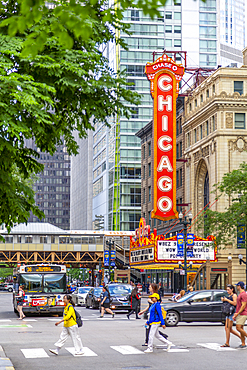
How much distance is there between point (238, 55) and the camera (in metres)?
199

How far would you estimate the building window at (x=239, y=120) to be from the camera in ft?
187

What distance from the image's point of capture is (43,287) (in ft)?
104

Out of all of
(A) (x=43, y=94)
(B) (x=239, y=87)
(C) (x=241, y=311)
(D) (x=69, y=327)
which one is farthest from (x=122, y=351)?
(B) (x=239, y=87)

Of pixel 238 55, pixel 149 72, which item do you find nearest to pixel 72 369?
pixel 149 72

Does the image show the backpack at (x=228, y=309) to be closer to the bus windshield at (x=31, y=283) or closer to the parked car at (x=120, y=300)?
the bus windshield at (x=31, y=283)

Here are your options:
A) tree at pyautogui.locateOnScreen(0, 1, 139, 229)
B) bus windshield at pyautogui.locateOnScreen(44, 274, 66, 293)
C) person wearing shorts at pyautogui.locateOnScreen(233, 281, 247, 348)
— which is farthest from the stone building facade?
tree at pyautogui.locateOnScreen(0, 1, 139, 229)

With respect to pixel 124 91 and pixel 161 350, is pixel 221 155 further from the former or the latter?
pixel 124 91

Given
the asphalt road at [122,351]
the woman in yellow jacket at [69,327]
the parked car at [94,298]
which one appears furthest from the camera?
the parked car at [94,298]

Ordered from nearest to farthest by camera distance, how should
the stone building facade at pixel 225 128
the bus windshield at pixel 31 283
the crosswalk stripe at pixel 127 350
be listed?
the crosswalk stripe at pixel 127 350 → the bus windshield at pixel 31 283 → the stone building facade at pixel 225 128

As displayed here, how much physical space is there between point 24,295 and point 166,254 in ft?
71.9

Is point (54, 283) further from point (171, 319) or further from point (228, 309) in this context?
point (228, 309)

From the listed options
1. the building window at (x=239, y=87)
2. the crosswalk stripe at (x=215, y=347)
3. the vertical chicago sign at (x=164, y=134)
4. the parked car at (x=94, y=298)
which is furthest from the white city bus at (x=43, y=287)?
the building window at (x=239, y=87)

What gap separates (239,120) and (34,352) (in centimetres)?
4474

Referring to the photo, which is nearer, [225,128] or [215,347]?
[215,347]
